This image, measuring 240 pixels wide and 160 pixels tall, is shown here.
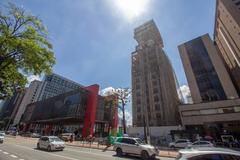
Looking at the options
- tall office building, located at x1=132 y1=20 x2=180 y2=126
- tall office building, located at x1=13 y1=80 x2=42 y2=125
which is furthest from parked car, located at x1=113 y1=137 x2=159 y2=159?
tall office building, located at x1=13 y1=80 x2=42 y2=125

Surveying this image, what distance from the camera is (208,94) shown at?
4691cm

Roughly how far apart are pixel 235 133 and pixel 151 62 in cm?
4885

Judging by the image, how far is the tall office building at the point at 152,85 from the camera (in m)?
62.2

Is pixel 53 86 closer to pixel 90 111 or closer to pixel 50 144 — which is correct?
pixel 90 111

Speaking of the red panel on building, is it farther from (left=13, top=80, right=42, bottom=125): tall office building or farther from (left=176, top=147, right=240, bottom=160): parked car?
(left=13, top=80, right=42, bottom=125): tall office building

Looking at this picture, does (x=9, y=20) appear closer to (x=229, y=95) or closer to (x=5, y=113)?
(x=229, y=95)

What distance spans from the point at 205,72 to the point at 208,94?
327 inches

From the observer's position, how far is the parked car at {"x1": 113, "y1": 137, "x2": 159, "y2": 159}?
520 inches

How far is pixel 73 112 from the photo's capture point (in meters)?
51.0

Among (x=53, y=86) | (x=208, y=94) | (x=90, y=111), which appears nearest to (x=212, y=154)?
(x=90, y=111)

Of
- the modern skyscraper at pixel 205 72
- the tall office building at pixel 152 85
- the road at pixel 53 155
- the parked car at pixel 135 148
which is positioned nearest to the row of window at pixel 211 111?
the modern skyscraper at pixel 205 72

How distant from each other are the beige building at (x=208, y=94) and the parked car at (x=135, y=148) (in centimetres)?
2512

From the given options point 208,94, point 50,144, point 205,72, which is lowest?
point 50,144

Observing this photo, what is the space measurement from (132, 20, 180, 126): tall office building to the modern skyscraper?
51.3 feet
